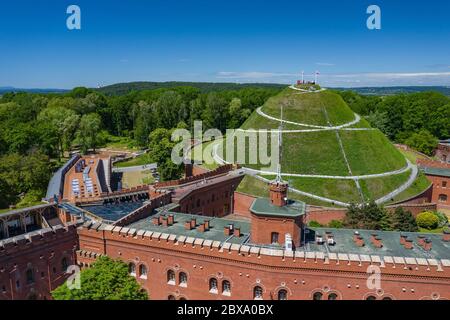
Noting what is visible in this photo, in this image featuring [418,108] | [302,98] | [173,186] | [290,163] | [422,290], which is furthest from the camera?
[418,108]

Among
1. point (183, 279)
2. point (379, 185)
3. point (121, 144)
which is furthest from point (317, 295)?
point (121, 144)

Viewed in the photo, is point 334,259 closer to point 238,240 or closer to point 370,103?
point 238,240

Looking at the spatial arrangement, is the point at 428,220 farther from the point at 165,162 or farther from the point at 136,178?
the point at 136,178

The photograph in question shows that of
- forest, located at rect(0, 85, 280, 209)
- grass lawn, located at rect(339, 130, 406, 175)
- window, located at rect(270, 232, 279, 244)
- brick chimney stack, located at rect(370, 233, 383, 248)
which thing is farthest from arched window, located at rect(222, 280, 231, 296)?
grass lawn, located at rect(339, 130, 406, 175)

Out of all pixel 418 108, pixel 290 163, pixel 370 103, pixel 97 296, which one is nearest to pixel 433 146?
pixel 418 108

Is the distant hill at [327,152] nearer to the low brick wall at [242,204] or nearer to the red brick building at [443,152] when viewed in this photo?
the low brick wall at [242,204]

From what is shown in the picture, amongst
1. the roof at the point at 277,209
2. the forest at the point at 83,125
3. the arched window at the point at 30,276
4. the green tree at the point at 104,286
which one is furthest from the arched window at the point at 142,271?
the forest at the point at 83,125

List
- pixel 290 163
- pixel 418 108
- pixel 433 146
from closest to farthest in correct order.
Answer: pixel 290 163 → pixel 433 146 → pixel 418 108
